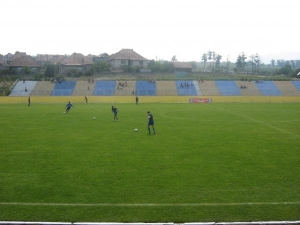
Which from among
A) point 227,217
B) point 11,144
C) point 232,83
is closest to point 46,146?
point 11,144

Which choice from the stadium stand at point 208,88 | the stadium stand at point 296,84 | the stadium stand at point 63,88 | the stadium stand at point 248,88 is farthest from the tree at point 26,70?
the stadium stand at point 296,84

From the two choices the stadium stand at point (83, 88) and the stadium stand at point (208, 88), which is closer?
the stadium stand at point (83, 88)

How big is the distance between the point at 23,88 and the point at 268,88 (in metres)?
50.9

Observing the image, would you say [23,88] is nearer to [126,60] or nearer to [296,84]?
[126,60]

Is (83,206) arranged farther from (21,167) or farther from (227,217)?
(21,167)

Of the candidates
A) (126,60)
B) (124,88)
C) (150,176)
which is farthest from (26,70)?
(150,176)

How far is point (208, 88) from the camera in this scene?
65375 mm

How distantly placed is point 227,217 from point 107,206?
12.1 ft

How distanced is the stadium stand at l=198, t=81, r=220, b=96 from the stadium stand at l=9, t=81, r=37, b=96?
35.4 metres

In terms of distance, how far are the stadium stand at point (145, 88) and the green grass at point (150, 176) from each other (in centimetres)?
3954

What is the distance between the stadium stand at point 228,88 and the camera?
205ft

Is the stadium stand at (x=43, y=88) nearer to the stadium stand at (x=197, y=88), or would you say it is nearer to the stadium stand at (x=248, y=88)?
the stadium stand at (x=197, y=88)

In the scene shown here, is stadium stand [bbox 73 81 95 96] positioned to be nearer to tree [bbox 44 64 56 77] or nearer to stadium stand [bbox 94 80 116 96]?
stadium stand [bbox 94 80 116 96]

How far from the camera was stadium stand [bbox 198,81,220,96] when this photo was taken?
6294cm
